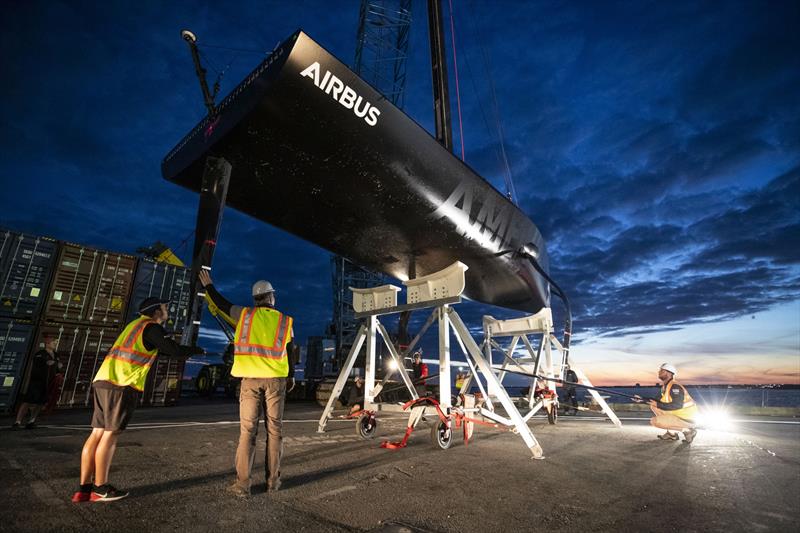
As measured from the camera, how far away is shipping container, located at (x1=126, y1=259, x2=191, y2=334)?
33.7 ft

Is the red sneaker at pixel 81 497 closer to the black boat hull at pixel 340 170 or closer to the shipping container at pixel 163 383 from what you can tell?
the black boat hull at pixel 340 170

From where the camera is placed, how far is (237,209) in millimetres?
4375

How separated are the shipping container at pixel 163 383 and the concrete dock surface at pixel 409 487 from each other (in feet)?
18.5

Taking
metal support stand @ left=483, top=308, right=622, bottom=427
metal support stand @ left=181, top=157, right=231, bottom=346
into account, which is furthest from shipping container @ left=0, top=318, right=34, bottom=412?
metal support stand @ left=483, top=308, right=622, bottom=427

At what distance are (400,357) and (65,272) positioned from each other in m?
9.10

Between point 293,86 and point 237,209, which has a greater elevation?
point 293,86

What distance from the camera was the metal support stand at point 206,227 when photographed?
3167 millimetres

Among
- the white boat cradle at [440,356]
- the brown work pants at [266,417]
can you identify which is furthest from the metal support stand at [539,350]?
the brown work pants at [266,417]

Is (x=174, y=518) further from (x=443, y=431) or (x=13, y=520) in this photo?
(x=443, y=431)

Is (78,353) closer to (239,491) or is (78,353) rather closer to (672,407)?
(239,491)

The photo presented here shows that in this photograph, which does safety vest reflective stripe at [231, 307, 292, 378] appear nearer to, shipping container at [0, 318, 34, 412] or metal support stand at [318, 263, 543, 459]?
metal support stand at [318, 263, 543, 459]

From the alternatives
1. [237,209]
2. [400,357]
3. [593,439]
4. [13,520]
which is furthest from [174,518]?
[593,439]

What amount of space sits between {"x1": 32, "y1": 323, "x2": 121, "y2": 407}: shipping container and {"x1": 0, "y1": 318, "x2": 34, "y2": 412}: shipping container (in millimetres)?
262

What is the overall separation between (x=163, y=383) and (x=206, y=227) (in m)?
9.96
